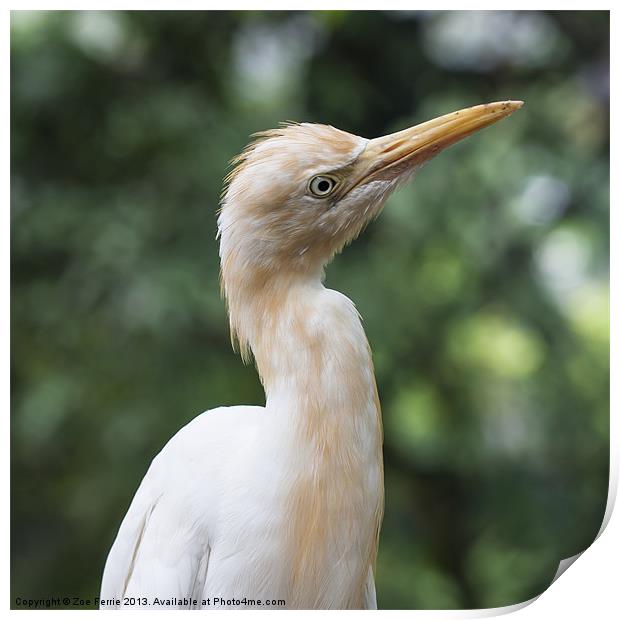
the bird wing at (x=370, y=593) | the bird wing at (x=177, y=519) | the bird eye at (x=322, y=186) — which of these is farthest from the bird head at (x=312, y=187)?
the bird wing at (x=370, y=593)

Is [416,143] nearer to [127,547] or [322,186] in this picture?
[322,186]

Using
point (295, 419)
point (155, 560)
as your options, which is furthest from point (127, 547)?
point (295, 419)

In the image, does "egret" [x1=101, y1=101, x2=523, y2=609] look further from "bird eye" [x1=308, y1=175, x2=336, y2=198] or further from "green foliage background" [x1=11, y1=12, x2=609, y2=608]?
"green foliage background" [x1=11, y1=12, x2=609, y2=608]

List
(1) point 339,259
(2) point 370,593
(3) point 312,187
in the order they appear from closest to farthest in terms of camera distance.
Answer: (3) point 312,187, (2) point 370,593, (1) point 339,259

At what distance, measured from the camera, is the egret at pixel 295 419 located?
874 mm

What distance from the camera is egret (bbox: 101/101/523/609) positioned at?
2.87ft

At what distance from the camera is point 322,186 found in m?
0.87

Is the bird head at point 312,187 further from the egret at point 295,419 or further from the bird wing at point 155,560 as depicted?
the bird wing at point 155,560

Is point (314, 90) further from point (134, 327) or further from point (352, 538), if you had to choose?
point (352, 538)

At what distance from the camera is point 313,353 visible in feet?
2.89

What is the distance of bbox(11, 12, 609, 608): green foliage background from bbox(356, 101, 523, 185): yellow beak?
266 mm

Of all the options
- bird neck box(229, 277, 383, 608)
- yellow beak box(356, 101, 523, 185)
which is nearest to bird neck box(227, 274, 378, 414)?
bird neck box(229, 277, 383, 608)

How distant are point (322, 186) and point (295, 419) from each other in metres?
0.23

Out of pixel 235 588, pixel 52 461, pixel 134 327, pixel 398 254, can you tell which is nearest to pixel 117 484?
pixel 52 461
